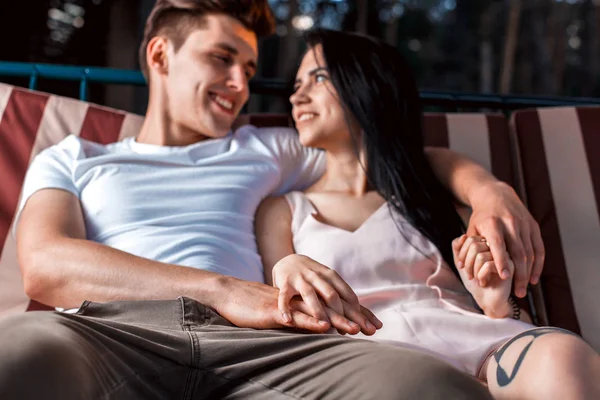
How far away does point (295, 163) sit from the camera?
158cm

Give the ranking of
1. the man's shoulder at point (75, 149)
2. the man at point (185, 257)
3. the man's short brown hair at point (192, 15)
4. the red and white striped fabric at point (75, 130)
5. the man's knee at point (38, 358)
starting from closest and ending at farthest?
the man's knee at point (38, 358) < the man at point (185, 257) < the man's shoulder at point (75, 149) < the red and white striped fabric at point (75, 130) < the man's short brown hair at point (192, 15)

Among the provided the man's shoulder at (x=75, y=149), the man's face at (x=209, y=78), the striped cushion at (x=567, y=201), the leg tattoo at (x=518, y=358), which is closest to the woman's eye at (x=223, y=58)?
the man's face at (x=209, y=78)

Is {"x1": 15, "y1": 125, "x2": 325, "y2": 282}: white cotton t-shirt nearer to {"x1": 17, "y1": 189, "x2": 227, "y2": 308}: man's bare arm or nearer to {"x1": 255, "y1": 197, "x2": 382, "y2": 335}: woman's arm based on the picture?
{"x1": 17, "y1": 189, "x2": 227, "y2": 308}: man's bare arm

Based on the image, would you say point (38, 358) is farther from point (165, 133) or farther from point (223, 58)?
point (223, 58)

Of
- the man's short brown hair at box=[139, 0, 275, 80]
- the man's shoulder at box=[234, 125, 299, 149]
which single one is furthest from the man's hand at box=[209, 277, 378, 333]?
the man's short brown hair at box=[139, 0, 275, 80]

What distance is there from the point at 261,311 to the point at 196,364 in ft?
0.52

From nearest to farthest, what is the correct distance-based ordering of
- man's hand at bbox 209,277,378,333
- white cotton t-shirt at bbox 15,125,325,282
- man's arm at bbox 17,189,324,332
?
1. man's hand at bbox 209,277,378,333
2. man's arm at bbox 17,189,324,332
3. white cotton t-shirt at bbox 15,125,325,282

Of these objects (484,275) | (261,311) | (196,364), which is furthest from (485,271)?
(196,364)

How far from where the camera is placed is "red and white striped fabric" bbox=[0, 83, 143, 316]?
1512 millimetres

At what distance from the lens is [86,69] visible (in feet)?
6.28

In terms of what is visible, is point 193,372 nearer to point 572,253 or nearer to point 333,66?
point 333,66

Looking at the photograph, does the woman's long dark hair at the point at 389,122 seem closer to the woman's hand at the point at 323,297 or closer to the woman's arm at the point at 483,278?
the woman's arm at the point at 483,278

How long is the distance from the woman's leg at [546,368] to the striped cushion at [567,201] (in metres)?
0.56

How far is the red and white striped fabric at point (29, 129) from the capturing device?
1512 mm
